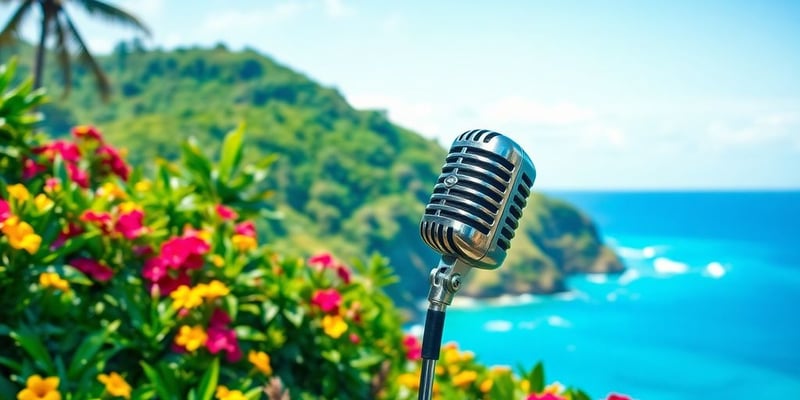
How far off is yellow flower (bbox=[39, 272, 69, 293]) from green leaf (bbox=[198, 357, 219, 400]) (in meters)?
0.38

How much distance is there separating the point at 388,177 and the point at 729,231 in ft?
103

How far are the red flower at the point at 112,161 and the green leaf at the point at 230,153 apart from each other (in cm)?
43

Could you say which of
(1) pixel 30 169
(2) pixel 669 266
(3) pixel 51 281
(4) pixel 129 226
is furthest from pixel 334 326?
(2) pixel 669 266

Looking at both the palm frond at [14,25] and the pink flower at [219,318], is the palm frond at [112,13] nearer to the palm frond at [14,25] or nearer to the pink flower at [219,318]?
the palm frond at [14,25]

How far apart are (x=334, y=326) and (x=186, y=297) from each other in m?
0.39

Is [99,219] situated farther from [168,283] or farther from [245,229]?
[245,229]

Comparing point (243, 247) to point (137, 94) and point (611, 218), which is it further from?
point (611, 218)

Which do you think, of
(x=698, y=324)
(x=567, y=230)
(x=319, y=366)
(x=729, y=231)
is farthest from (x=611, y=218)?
(x=319, y=366)

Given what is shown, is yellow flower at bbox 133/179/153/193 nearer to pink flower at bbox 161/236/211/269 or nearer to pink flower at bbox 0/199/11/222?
pink flower at bbox 161/236/211/269

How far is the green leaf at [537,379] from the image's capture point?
1704mm

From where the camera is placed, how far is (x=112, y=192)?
6.41 feet

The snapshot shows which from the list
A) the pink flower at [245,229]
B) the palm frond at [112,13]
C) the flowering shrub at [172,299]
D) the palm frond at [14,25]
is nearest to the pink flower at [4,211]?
the flowering shrub at [172,299]

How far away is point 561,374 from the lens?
40938 mm

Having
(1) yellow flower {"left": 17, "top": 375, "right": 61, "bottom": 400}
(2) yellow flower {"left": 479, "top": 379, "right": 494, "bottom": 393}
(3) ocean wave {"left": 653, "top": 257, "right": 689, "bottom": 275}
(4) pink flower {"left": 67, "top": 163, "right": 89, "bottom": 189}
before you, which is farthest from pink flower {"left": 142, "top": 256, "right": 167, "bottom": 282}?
(3) ocean wave {"left": 653, "top": 257, "right": 689, "bottom": 275}
